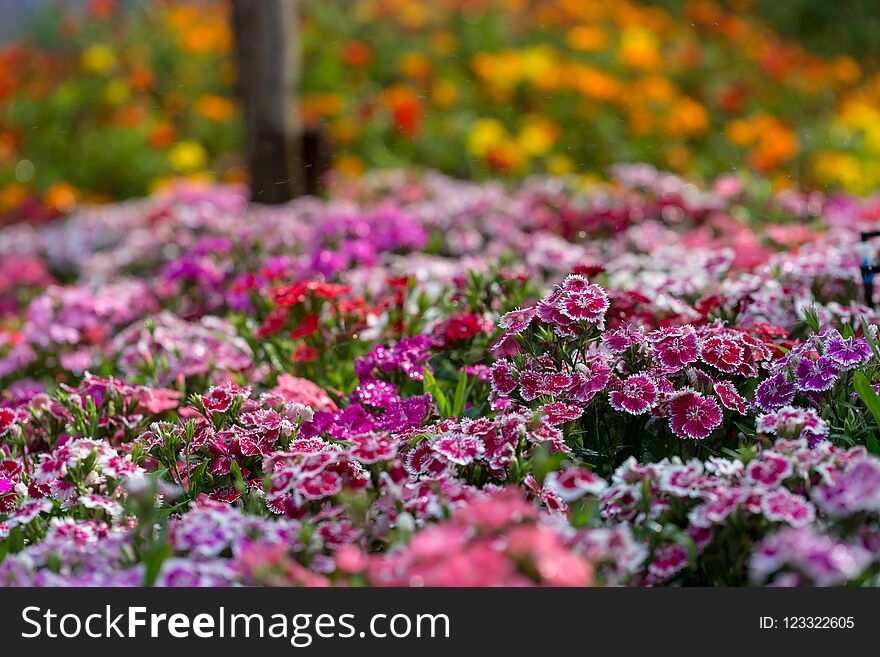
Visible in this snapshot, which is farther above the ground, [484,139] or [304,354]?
[484,139]

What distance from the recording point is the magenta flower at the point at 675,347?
99.2 inches

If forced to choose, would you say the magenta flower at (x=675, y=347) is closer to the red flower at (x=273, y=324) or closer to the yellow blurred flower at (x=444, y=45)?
the red flower at (x=273, y=324)

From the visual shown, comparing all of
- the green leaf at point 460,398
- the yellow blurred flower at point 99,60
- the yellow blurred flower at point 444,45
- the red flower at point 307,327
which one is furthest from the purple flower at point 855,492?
the yellow blurred flower at point 99,60

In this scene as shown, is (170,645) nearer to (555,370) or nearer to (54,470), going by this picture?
(54,470)

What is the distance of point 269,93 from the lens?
6531mm

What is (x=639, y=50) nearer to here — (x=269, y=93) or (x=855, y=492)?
(x=269, y=93)

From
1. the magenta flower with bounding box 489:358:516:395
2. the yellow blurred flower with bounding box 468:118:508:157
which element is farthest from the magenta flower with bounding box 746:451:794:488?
the yellow blurred flower with bounding box 468:118:508:157

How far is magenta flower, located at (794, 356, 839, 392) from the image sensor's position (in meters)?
2.48

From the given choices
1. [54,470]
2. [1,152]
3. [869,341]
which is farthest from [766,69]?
[54,470]

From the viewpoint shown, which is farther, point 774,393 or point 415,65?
point 415,65

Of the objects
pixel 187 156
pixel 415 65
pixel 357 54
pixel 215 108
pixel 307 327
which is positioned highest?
pixel 357 54

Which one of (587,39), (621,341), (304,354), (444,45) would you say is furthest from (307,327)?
(444,45)

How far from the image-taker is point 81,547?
2.13 meters

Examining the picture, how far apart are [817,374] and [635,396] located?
1.47ft
